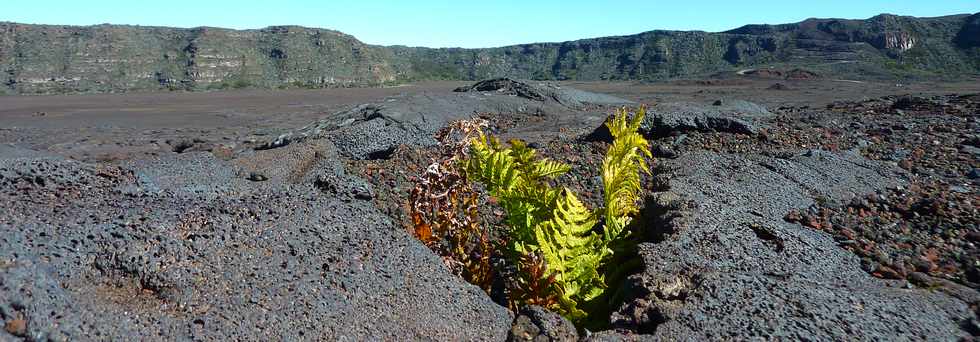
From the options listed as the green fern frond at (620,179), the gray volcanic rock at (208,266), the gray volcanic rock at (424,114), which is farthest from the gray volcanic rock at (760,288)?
the gray volcanic rock at (424,114)

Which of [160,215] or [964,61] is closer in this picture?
[160,215]

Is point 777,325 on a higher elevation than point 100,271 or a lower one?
lower

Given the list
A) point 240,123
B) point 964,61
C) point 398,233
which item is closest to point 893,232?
point 398,233

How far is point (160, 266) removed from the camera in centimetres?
288

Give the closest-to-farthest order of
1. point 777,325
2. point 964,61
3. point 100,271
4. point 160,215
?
point 100,271
point 777,325
point 160,215
point 964,61

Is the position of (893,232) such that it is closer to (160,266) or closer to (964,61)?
(160,266)

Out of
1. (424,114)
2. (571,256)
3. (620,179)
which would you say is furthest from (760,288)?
(424,114)

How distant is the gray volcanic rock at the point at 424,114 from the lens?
859 centimetres

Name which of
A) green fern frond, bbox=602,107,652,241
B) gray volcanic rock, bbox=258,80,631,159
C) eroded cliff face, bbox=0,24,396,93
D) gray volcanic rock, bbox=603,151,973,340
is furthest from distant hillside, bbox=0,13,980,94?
green fern frond, bbox=602,107,652,241

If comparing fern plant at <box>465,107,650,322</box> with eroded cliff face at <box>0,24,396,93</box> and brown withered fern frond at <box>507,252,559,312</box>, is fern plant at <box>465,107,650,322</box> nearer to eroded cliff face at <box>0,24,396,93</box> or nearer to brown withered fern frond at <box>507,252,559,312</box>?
brown withered fern frond at <box>507,252,559,312</box>

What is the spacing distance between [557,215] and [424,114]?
8.78 meters

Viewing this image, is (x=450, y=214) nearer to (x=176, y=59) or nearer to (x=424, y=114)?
(x=424, y=114)

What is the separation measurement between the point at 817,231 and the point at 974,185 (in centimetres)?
327

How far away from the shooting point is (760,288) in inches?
130
